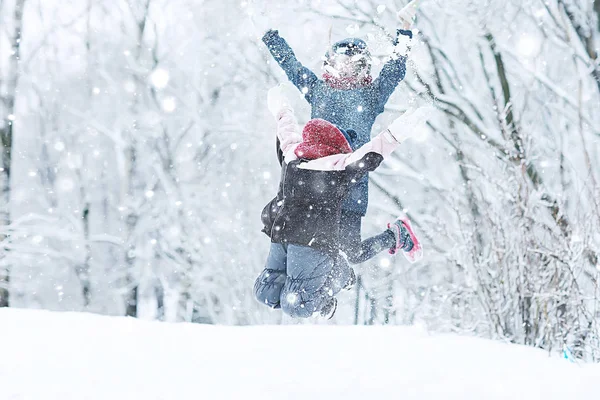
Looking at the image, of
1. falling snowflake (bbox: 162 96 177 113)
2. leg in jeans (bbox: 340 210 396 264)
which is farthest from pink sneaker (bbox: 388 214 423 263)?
falling snowflake (bbox: 162 96 177 113)

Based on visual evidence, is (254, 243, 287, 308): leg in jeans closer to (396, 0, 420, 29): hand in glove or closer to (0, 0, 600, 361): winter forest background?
(396, 0, 420, 29): hand in glove

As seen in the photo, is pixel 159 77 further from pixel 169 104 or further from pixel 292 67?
pixel 292 67

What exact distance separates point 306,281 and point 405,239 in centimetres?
81

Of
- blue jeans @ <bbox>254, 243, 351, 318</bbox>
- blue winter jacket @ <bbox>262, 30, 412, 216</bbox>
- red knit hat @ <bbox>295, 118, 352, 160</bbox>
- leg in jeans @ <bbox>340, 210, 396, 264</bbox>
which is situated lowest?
blue jeans @ <bbox>254, 243, 351, 318</bbox>

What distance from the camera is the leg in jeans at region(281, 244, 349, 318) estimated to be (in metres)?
2.82

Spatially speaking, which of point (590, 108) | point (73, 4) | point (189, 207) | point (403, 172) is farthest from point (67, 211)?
point (590, 108)

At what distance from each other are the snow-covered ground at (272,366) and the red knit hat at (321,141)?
1.12 metres

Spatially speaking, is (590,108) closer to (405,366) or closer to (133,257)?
(405,366)

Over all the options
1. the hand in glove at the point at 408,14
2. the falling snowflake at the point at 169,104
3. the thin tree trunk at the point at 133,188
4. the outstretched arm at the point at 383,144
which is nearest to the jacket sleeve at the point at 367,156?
the outstretched arm at the point at 383,144

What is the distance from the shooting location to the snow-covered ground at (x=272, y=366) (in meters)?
2.81

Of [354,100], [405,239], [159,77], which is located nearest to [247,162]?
[159,77]

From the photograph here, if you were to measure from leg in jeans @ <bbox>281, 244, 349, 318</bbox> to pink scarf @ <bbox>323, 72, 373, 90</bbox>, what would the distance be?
0.81 m

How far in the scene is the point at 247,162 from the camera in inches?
484

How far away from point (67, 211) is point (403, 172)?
8.54 m
